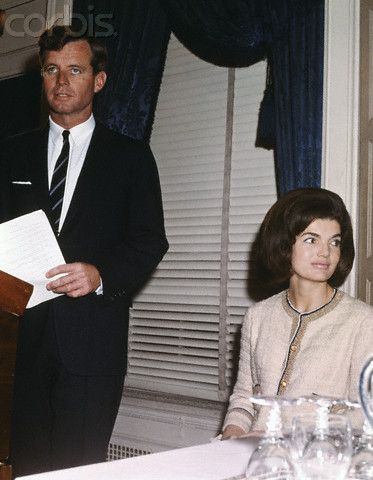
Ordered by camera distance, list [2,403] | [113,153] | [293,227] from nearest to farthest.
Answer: [2,403], [293,227], [113,153]

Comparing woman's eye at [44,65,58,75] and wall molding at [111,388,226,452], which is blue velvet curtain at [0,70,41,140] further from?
wall molding at [111,388,226,452]

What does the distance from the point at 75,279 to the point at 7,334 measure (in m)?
0.60

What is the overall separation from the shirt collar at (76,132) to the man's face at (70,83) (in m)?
0.01

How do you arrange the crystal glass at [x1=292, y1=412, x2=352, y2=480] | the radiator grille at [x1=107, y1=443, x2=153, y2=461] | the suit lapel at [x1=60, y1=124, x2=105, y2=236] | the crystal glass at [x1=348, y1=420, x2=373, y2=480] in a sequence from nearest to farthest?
1. the crystal glass at [x1=292, y1=412, x2=352, y2=480]
2. the crystal glass at [x1=348, y1=420, x2=373, y2=480]
3. the suit lapel at [x1=60, y1=124, x2=105, y2=236]
4. the radiator grille at [x1=107, y1=443, x2=153, y2=461]

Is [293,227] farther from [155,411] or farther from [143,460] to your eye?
[155,411]

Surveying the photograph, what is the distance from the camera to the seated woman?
186 cm

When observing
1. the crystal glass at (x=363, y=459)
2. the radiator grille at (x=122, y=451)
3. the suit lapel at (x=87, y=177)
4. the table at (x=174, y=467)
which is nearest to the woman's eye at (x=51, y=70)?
the suit lapel at (x=87, y=177)

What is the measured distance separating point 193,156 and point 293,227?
1.34 m

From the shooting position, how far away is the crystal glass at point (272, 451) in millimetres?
950

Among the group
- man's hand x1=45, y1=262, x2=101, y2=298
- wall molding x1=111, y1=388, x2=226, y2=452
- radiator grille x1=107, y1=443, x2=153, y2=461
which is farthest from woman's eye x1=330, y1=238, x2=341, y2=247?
radiator grille x1=107, y1=443, x2=153, y2=461

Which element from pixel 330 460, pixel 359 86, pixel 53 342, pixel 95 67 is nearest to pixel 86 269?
pixel 53 342

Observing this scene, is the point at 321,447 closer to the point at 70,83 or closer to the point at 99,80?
the point at 70,83

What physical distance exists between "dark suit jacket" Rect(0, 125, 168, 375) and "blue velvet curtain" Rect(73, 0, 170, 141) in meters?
0.90

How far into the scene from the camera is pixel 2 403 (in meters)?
1.28
